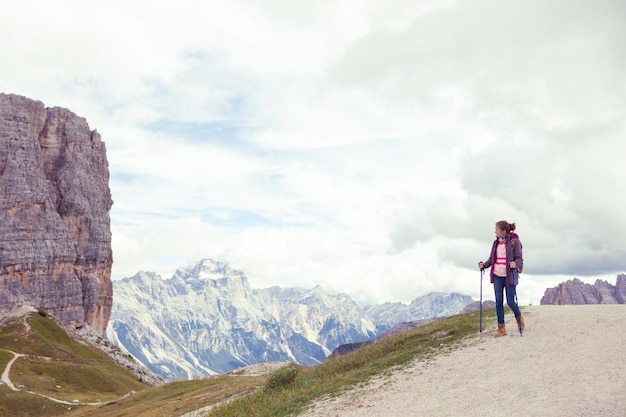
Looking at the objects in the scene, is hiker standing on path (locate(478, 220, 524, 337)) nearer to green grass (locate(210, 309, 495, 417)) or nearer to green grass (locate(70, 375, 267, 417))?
green grass (locate(210, 309, 495, 417))

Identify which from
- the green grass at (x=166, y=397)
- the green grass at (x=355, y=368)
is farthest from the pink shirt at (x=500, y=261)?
the green grass at (x=166, y=397)

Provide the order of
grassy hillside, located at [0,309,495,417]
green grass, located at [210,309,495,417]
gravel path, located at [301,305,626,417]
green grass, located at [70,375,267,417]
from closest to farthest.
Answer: gravel path, located at [301,305,626,417], green grass, located at [210,309,495,417], grassy hillside, located at [0,309,495,417], green grass, located at [70,375,267,417]

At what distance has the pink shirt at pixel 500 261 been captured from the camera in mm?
24016

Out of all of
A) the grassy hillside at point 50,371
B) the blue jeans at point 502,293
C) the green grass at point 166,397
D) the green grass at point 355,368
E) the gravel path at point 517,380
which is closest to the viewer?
the gravel path at point 517,380

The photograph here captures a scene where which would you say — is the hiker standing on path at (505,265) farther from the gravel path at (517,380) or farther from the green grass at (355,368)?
the green grass at (355,368)

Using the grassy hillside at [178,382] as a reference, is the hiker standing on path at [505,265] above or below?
above

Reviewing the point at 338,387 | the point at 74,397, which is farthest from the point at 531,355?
the point at 74,397

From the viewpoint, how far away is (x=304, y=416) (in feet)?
62.5

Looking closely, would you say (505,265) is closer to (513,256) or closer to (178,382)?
(513,256)

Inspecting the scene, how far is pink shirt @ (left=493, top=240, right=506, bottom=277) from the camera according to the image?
24.0 m

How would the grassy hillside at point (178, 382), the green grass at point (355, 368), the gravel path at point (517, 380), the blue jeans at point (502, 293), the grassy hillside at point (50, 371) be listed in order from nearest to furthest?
the gravel path at point (517, 380) < the green grass at point (355, 368) < the blue jeans at point (502, 293) < the grassy hillside at point (178, 382) < the grassy hillside at point (50, 371)

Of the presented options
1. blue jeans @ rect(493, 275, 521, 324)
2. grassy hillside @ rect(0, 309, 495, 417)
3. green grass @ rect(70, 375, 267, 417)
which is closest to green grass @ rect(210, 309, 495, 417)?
grassy hillside @ rect(0, 309, 495, 417)

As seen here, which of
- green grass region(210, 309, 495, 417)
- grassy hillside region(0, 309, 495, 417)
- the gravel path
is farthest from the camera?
grassy hillside region(0, 309, 495, 417)

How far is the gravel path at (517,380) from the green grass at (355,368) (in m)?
1.15
